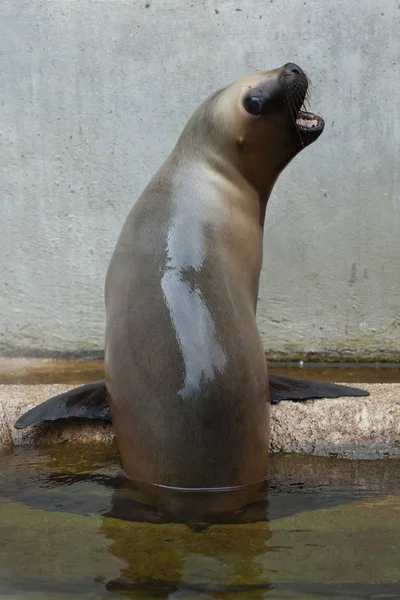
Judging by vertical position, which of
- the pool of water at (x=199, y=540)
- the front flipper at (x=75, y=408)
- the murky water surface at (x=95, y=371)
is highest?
the front flipper at (x=75, y=408)

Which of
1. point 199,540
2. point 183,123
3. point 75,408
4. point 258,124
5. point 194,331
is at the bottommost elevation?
point 199,540

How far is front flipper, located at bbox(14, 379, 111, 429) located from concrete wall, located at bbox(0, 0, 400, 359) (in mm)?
2071

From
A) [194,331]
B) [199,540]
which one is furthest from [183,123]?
[199,540]

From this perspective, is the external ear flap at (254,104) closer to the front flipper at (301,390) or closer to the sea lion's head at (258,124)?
the sea lion's head at (258,124)

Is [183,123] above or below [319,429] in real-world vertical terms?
above

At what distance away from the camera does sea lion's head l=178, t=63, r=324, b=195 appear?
3.01m

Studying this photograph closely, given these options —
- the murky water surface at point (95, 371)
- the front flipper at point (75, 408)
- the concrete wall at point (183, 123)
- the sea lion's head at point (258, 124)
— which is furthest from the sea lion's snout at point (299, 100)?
the concrete wall at point (183, 123)

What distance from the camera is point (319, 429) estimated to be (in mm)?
2912

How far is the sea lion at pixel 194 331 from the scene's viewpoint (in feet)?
8.02

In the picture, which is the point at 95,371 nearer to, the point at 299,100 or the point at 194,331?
the point at 299,100

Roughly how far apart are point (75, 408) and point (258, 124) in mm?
1090

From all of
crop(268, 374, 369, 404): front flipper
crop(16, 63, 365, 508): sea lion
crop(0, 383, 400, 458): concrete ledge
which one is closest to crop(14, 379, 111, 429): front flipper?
crop(16, 63, 365, 508): sea lion

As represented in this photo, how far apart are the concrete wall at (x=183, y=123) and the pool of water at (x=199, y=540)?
2.19 metres

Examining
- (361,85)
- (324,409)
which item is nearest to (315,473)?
(324,409)
